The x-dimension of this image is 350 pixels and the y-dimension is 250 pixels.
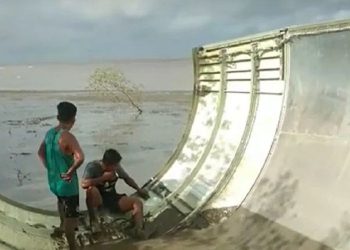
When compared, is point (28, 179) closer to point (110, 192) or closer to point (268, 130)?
point (110, 192)

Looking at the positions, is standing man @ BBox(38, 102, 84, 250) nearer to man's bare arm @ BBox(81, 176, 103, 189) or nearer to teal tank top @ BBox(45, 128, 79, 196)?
teal tank top @ BBox(45, 128, 79, 196)

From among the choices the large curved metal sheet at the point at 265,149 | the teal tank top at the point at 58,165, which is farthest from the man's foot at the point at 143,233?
the teal tank top at the point at 58,165

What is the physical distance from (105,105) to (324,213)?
10726mm

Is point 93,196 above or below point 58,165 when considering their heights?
below

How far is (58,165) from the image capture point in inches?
164

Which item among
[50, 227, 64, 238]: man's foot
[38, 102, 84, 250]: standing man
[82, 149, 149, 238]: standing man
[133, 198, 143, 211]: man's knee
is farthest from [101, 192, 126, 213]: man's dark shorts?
[38, 102, 84, 250]: standing man

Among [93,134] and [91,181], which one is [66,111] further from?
[93,134]

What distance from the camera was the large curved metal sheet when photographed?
4305 millimetres

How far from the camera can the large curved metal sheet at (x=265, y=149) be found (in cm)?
430

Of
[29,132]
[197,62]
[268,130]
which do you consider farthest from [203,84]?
[29,132]

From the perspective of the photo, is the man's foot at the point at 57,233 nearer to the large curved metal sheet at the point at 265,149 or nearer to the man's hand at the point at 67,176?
the large curved metal sheet at the point at 265,149

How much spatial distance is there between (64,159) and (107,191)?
0.99m

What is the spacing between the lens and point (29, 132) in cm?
1093

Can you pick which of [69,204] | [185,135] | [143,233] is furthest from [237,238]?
[185,135]
